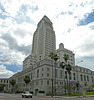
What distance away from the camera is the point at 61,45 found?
316 ft

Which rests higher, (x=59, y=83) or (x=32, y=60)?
(x=32, y=60)

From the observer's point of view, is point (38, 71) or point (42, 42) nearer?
point (38, 71)

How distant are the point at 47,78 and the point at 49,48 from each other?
70.8 metres

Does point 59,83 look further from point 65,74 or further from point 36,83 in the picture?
point 36,83

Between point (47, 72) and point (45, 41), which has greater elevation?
point (45, 41)

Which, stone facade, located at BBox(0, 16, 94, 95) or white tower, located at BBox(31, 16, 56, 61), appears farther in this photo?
white tower, located at BBox(31, 16, 56, 61)

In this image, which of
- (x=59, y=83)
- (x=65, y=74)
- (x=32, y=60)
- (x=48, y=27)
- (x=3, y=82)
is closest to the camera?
(x=59, y=83)

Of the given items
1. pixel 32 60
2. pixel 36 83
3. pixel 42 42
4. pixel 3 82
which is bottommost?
pixel 3 82

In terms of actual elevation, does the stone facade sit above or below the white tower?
below

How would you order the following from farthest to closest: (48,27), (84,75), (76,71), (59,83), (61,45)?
(48,27)
(61,45)
(84,75)
(76,71)
(59,83)

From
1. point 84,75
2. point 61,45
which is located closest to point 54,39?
point 61,45

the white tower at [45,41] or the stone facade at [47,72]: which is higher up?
the white tower at [45,41]

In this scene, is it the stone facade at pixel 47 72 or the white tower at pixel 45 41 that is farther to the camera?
the white tower at pixel 45 41

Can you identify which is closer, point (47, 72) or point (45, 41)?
point (47, 72)
